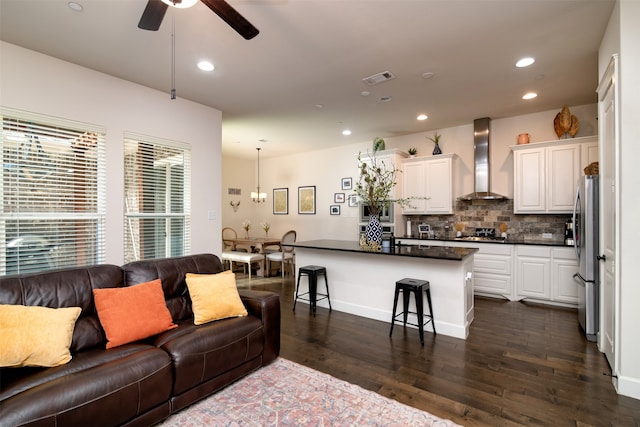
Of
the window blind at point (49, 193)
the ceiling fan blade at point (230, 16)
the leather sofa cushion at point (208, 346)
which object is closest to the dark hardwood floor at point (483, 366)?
the leather sofa cushion at point (208, 346)

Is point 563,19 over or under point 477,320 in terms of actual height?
over

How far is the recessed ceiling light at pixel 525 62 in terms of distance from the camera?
3.13 meters

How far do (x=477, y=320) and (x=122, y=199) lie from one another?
177 inches

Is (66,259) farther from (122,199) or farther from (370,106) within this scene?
(370,106)

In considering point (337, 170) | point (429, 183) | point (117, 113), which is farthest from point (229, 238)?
point (429, 183)

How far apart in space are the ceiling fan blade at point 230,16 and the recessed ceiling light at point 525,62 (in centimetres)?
277

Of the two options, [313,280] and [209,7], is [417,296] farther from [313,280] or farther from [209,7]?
[209,7]

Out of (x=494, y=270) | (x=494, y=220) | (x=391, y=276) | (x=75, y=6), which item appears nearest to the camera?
(x=75, y=6)

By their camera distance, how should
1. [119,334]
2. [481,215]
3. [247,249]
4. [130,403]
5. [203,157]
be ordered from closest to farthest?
1. [130,403]
2. [119,334]
3. [203,157]
4. [481,215]
5. [247,249]

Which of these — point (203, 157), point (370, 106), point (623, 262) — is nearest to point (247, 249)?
point (203, 157)

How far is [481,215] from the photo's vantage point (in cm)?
535

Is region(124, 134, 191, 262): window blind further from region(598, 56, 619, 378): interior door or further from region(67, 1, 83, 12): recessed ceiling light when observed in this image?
region(598, 56, 619, 378): interior door

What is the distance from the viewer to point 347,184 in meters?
6.89

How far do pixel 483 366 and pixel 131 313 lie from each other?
9.44 ft
